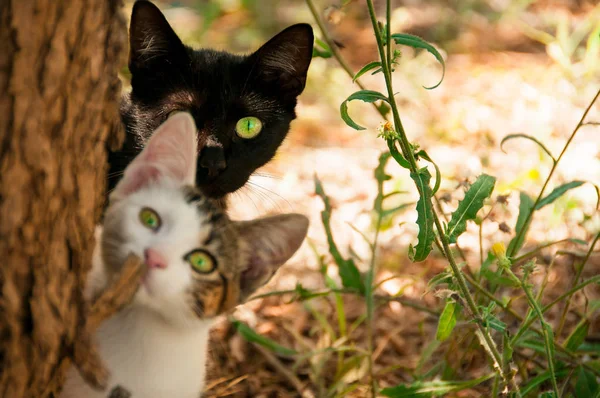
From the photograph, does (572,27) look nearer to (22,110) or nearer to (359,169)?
(359,169)

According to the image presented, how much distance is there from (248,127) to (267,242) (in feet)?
2.90

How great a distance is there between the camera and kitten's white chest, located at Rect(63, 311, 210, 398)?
1.40 meters

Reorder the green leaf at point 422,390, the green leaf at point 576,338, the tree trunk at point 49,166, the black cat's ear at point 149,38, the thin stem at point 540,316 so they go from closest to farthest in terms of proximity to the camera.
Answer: the tree trunk at point 49,166, the thin stem at point 540,316, the green leaf at point 422,390, the green leaf at point 576,338, the black cat's ear at point 149,38

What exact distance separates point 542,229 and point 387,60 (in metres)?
1.80

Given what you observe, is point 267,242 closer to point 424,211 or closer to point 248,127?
point 424,211

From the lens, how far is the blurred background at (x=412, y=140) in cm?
254

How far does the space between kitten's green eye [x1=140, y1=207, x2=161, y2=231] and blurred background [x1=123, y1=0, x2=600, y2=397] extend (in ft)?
2.38

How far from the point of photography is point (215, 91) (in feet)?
7.52

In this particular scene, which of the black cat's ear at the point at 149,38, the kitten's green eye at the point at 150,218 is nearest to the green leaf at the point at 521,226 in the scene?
the kitten's green eye at the point at 150,218

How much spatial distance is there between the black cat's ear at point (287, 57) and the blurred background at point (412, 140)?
9.0 inches

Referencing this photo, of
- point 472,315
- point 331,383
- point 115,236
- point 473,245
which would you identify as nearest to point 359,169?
point 473,245

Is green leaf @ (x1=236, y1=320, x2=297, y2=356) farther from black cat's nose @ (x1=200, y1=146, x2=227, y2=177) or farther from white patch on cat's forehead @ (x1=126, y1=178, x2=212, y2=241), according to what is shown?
white patch on cat's forehead @ (x1=126, y1=178, x2=212, y2=241)

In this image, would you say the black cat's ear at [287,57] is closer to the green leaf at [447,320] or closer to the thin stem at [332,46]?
the thin stem at [332,46]

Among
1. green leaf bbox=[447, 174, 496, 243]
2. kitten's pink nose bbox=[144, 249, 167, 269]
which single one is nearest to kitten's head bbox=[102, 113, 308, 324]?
kitten's pink nose bbox=[144, 249, 167, 269]
